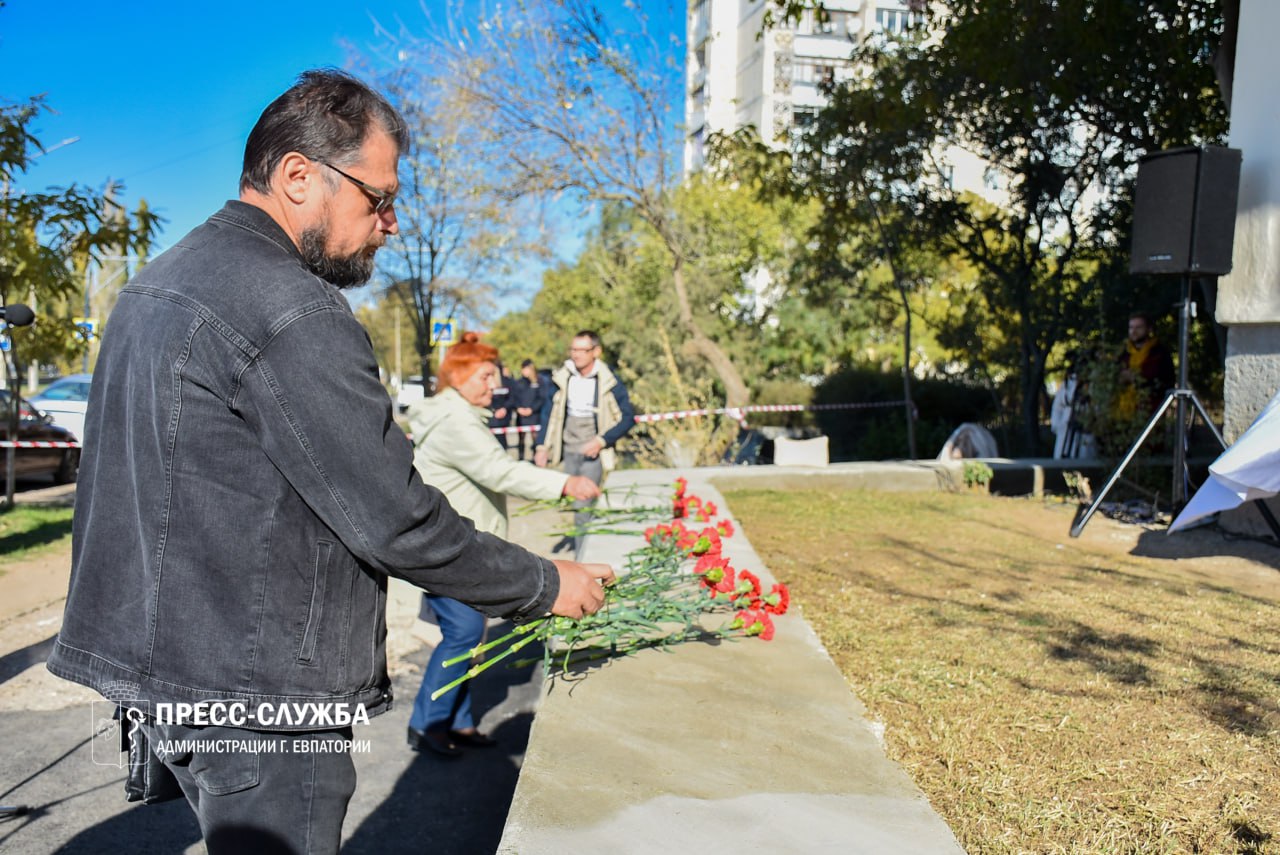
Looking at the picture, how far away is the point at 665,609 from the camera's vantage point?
144 inches

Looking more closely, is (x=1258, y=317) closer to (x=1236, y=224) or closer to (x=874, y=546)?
(x=1236, y=224)

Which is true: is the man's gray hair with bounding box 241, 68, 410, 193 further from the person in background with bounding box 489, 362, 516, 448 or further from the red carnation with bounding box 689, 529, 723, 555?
the person in background with bounding box 489, 362, 516, 448

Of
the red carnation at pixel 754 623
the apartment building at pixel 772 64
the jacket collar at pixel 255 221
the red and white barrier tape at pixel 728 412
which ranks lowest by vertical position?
the red carnation at pixel 754 623

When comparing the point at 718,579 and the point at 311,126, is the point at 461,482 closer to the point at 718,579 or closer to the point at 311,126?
the point at 718,579

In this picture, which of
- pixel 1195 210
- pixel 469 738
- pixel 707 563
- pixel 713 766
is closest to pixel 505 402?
pixel 1195 210

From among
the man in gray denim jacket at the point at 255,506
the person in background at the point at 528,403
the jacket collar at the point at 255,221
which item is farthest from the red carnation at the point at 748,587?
the person in background at the point at 528,403

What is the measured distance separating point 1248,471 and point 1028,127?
341 inches

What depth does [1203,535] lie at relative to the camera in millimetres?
6883

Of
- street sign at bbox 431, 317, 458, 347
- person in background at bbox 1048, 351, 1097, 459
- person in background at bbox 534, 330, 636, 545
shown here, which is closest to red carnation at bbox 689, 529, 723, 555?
person in background at bbox 534, 330, 636, 545

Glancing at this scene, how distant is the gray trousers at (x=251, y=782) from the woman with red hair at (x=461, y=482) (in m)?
2.38

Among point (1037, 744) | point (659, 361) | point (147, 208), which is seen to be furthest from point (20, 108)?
point (659, 361)

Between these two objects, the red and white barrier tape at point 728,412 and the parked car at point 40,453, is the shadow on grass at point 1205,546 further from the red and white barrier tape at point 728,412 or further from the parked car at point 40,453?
the parked car at point 40,453

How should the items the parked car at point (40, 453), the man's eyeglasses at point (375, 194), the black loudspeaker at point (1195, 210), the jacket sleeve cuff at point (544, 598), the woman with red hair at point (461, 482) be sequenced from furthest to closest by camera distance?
the parked car at point (40, 453) < the black loudspeaker at point (1195, 210) < the woman with red hair at point (461, 482) < the jacket sleeve cuff at point (544, 598) < the man's eyeglasses at point (375, 194)

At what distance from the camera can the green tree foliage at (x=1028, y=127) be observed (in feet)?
33.6
